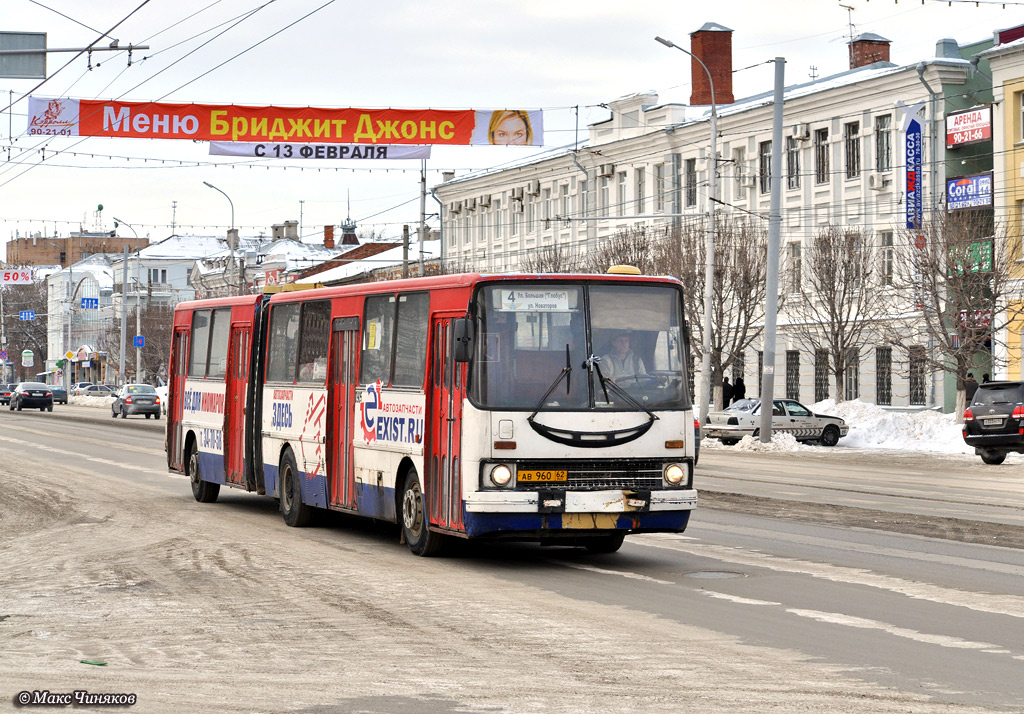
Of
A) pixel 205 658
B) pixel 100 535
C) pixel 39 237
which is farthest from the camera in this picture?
pixel 39 237

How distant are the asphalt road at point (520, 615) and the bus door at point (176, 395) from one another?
109 inches

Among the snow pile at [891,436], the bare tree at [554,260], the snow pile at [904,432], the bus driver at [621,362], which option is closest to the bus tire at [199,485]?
the bus driver at [621,362]

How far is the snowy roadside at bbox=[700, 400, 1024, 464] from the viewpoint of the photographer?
1503 inches

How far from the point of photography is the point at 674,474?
1336 centimetres

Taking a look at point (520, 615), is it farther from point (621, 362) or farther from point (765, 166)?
point (765, 166)

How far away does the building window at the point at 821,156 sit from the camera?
53.5 m

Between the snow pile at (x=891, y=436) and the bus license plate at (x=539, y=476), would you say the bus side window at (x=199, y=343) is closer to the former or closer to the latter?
the bus license plate at (x=539, y=476)

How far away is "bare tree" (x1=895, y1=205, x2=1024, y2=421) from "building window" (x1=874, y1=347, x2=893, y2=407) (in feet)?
24.8

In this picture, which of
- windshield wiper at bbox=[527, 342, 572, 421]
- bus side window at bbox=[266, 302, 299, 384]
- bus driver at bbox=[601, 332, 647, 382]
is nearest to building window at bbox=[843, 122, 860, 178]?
bus side window at bbox=[266, 302, 299, 384]

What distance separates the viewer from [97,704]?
24.4ft

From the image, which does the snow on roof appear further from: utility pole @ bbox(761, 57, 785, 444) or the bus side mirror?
the bus side mirror

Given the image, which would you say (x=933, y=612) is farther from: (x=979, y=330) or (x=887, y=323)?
(x=887, y=323)

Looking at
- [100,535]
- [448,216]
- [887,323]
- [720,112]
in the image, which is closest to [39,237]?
[448,216]

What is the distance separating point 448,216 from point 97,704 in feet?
246
